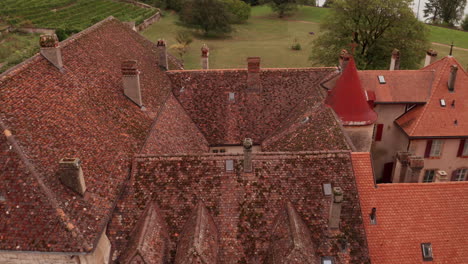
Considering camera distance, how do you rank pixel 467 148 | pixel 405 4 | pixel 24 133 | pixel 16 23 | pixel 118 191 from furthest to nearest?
pixel 16 23
pixel 405 4
pixel 467 148
pixel 118 191
pixel 24 133

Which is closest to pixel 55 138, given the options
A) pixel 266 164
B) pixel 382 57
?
pixel 266 164

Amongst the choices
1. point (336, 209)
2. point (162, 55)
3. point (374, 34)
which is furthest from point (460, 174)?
point (162, 55)

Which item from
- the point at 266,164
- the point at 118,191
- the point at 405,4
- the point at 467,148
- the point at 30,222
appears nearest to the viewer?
the point at 30,222

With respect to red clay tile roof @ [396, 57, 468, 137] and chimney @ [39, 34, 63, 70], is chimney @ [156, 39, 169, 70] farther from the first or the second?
red clay tile roof @ [396, 57, 468, 137]

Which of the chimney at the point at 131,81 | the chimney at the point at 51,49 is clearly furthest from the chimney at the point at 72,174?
the chimney at the point at 131,81

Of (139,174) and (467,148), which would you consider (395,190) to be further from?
(467,148)

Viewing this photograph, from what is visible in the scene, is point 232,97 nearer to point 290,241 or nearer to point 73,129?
point 73,129
